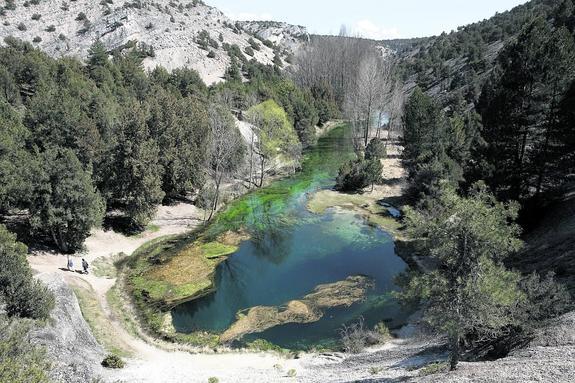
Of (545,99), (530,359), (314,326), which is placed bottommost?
(314,326)

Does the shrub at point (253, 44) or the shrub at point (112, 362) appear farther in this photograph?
the shrub at point (253, 44)

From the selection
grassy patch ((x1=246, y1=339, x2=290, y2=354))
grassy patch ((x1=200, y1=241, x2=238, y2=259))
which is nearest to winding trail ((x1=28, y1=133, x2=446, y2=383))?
grassy patch ((x1=246, y1=339, x2=290, y2=354))

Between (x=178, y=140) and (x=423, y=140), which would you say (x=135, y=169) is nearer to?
(x=178, y=140)

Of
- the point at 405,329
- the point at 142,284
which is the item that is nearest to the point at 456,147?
the point at 405,329

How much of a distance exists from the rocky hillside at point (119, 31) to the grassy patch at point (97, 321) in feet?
306

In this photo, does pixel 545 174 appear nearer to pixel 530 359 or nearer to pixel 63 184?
pixel 530 359

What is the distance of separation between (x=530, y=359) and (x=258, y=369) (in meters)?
15.9

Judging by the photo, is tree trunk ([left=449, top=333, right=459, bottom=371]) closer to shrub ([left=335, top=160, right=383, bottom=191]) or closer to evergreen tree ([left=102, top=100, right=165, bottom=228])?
evergreen tree ([left=102, top=100, right=165, bottom=228])

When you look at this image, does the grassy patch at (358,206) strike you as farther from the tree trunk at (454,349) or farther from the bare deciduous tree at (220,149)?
the tree trunk at (454,349)

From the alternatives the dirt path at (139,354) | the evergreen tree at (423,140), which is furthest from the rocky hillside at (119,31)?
the dirt path at (139,354)

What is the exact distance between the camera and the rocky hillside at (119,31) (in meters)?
121

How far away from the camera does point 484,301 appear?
18.1 metres

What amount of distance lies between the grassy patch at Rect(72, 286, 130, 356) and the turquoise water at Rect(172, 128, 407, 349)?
16.6 feet

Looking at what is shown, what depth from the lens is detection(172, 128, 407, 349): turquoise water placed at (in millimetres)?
34906
